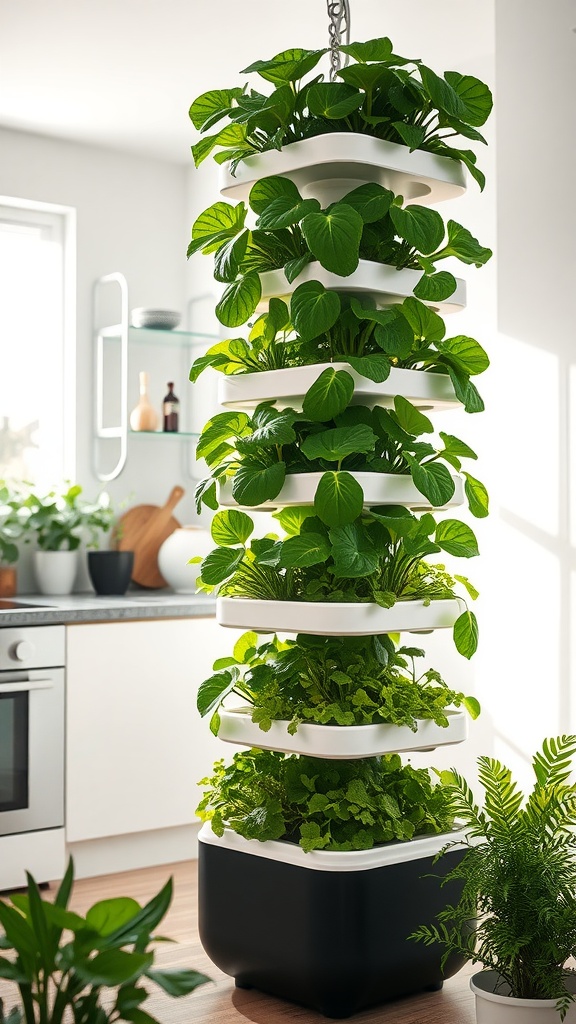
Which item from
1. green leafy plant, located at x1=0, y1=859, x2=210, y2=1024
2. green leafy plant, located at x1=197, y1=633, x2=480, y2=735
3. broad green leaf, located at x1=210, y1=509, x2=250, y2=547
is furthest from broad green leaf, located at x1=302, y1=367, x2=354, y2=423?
green leafy plant, located at x1=0, y1=859, x2=210, y2=1024

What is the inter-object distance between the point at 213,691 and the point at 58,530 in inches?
70.4

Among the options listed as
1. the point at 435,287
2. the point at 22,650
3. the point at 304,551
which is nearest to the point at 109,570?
the point at 22,650

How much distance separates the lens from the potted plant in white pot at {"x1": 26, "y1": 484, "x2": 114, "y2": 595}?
13.4 feet

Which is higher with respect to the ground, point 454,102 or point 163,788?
point 454,102

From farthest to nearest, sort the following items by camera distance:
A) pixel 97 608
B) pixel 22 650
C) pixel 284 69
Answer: pixel 97 608 < pixel 22 650 < pixel 284 69

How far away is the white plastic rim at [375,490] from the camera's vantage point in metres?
2.38

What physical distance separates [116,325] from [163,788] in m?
1.69

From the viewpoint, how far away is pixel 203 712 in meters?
2.46

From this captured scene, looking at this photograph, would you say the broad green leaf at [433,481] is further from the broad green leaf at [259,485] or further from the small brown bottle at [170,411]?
the small brown bottle at [170,411]

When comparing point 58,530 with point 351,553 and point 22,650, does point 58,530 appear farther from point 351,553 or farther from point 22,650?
point 351,553

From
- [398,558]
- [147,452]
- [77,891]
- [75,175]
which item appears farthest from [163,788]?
[75,175]

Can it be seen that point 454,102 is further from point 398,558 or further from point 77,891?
point 77,891

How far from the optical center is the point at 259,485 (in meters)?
2.37

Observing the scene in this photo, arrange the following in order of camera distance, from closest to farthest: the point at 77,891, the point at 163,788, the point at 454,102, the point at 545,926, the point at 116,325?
the point at 545,926, the point at 454,102, the point at 77,891, the point at 163,788, the point at 116,325
